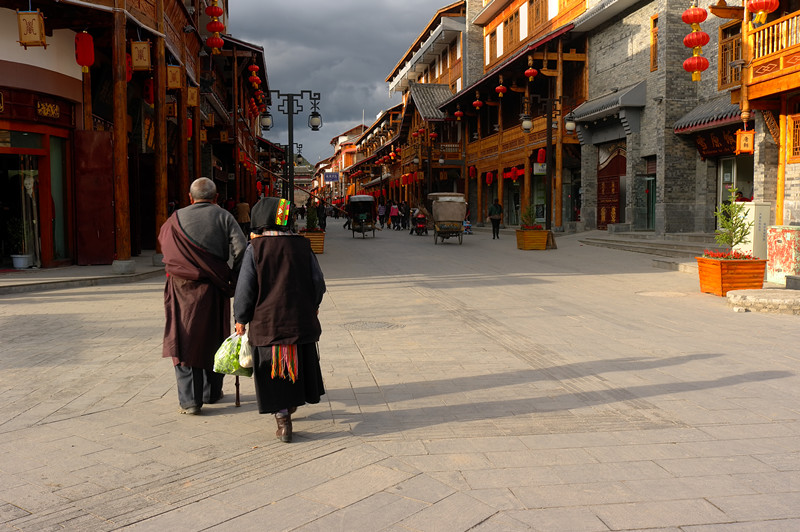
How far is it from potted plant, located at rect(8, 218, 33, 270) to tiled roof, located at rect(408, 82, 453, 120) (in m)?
34.3

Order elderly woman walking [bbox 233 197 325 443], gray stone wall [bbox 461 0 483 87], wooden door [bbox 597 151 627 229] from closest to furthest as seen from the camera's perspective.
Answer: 1. elderly woman walking [bbox 233 197 325 443]
2. wooden door [bbox 597 151 627 229]
3. gray stone wall [bbox 461 0 483 87]

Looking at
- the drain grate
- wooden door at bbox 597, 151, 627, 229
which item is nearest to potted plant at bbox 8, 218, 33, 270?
the drain grate

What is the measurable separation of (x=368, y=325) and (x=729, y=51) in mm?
15530

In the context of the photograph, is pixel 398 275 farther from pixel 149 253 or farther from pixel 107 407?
pixel 107 407

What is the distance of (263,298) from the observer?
14.1 feet

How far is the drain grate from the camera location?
8250mm

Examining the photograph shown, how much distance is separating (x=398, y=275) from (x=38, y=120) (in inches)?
300

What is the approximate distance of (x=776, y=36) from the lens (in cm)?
1506

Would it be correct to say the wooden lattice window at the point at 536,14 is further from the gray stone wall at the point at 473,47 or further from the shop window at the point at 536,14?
the gray stone wall at the point at 473,47

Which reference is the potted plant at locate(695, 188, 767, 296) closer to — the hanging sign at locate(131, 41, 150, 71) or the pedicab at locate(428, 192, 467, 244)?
the hanging sign at locate(131, 41, 150, 71)

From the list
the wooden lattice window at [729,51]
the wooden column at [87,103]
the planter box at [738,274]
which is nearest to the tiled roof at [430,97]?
the wooden lattice window at [729,51]

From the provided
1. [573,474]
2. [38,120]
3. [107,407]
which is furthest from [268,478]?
[38,120]

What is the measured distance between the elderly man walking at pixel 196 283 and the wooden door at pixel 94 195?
34.2 ft

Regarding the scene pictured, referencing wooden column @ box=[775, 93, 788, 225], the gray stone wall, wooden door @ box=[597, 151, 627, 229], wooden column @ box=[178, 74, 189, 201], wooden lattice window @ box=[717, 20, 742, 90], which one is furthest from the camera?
the gray stone wall
